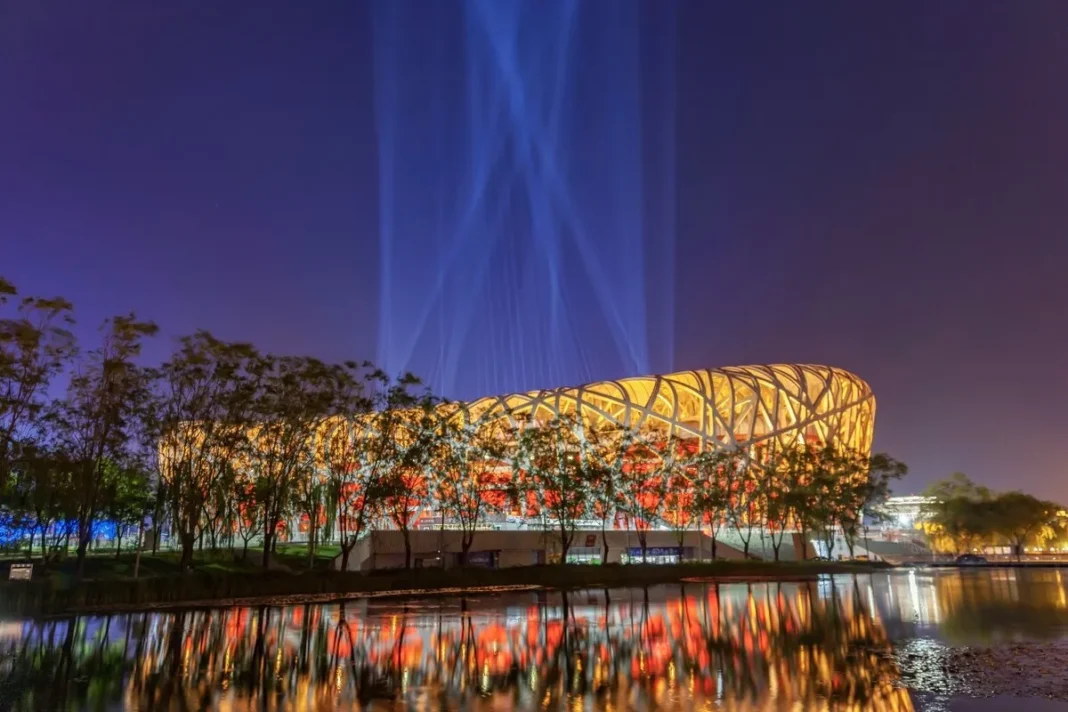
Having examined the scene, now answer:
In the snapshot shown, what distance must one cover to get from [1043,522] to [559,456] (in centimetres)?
6589

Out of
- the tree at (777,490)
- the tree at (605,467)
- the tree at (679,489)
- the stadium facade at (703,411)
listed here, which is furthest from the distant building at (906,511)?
the tree at (605,467)

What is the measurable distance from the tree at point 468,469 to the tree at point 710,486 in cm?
1489

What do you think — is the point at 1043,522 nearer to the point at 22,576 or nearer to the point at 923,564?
the point at 923,564

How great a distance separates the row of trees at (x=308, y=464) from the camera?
112ft

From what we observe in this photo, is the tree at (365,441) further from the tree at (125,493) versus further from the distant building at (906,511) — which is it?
the distant building at (906,511)

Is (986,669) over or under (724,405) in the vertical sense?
under

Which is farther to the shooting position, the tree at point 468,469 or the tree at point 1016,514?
the tree at point 1016,514

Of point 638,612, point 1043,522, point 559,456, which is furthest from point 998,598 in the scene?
point 1043,522

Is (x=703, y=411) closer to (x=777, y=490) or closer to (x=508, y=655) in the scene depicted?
(x=777, y=490)

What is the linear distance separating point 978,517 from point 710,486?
4270cm

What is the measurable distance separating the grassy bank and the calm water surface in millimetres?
2443

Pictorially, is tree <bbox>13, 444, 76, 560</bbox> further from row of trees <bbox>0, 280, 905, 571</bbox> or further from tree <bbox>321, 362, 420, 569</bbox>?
tree <bbox>321, 362, 420, 569</bbox>

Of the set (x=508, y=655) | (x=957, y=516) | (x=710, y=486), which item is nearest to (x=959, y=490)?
(x=957, y=516)

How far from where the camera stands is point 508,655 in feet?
47.3
